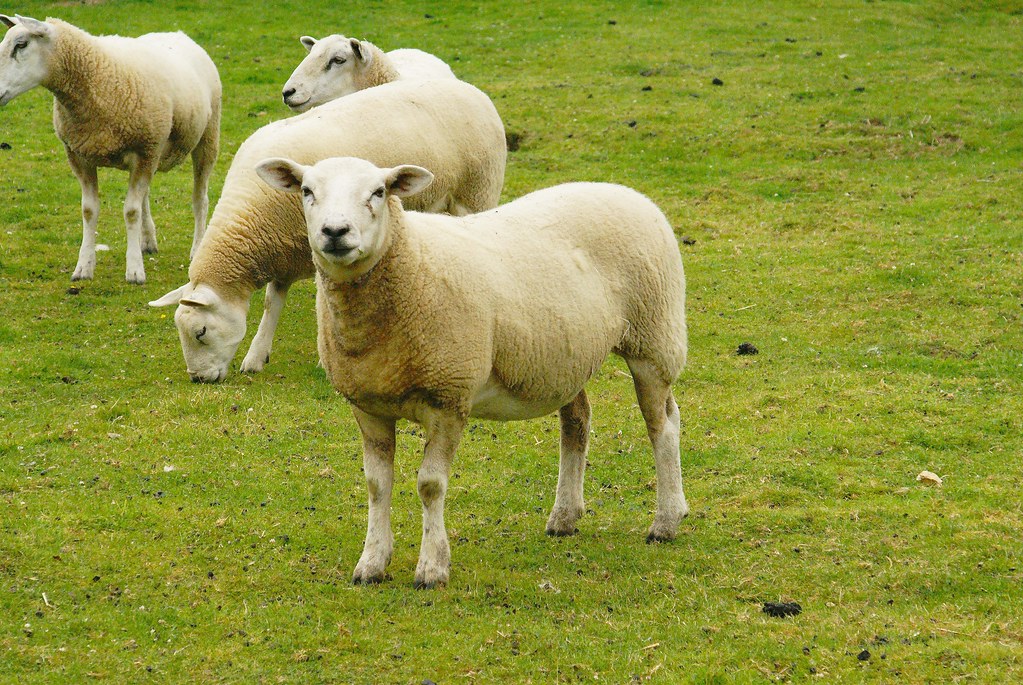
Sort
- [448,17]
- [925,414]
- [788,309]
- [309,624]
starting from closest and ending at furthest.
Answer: [309,624] → [925,414] → [788,309] → [448,17]

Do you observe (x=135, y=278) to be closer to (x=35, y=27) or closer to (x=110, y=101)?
(x=110, y=101)

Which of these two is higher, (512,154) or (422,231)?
(422,231)

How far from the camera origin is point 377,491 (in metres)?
6.61

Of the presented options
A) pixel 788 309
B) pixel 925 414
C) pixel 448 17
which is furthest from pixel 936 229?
pixel 448 17

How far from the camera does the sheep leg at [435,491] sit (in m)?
6.33

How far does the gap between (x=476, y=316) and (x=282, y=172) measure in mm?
1246

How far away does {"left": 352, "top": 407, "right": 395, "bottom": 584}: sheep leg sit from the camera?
257 inches

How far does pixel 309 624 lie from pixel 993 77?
18805 millimetres

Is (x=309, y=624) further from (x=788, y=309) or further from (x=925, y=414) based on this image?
(x=788, y=309)

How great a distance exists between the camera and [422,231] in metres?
6.52

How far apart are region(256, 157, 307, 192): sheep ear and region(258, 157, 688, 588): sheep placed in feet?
0.04

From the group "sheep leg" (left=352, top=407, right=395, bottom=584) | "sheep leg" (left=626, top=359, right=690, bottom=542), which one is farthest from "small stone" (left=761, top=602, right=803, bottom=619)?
"sheep leg" (left=352, top=407, right=395, bottom=584)

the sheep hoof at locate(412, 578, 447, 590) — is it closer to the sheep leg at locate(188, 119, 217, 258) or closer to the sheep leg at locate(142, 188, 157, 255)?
the sheep leg at locate(188, 119, 217, 258)

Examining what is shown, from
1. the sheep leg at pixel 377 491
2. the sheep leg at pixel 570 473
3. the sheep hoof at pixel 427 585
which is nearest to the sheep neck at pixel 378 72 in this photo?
the sheep leg at pixel 570 473
